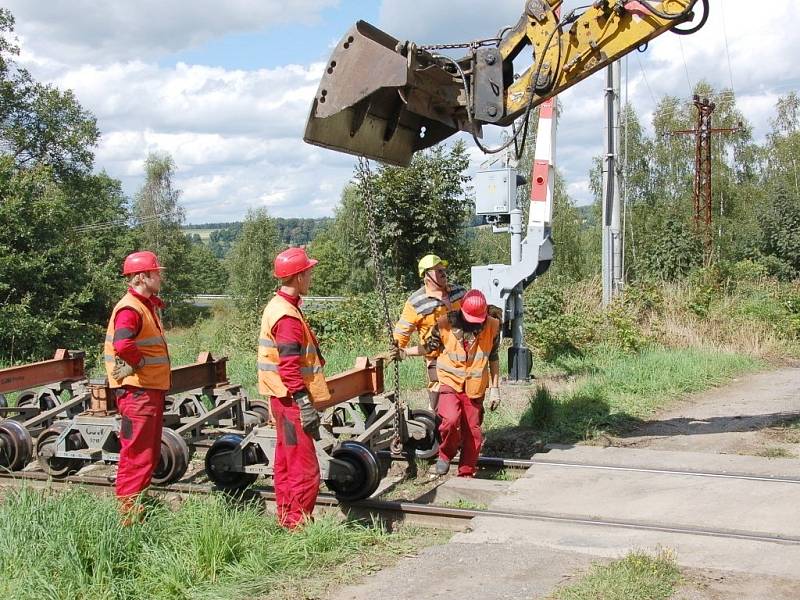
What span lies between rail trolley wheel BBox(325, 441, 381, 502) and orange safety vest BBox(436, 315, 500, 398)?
1.15 metres

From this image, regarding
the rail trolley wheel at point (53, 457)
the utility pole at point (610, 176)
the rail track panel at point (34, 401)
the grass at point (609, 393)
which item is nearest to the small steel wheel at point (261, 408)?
the rail track panel at point (34, 401)

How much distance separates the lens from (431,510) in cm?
625

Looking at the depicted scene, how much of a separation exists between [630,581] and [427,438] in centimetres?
367

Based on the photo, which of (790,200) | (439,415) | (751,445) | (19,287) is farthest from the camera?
(790,200)

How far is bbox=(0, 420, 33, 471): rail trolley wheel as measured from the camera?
7.94 meters

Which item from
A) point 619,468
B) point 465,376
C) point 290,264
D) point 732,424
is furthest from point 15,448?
point 732,424

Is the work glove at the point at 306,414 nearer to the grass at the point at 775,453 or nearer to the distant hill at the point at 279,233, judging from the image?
the grass at the point at 775,453

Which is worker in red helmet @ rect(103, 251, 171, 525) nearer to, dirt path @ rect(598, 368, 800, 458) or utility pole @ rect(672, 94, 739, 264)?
dirt path @ rect(598, 368, 800, 458)

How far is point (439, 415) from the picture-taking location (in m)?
7.27

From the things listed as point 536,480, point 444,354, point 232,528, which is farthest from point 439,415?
point 232,528

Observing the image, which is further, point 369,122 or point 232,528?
point 369,122

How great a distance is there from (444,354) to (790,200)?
31.5 metres

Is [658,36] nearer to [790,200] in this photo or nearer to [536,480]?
[536,480]

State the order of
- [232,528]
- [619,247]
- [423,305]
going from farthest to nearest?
[619,247]
[423,305]
[232,528]
